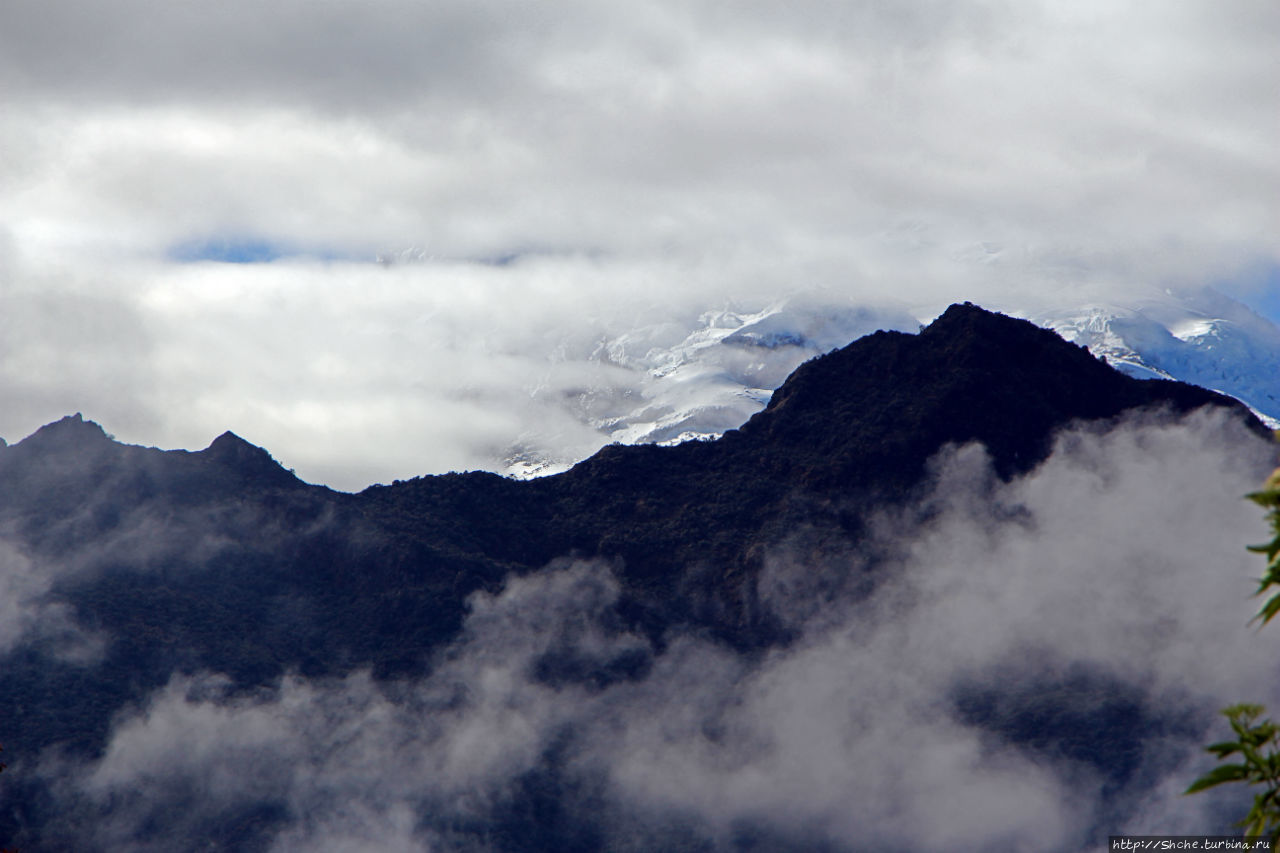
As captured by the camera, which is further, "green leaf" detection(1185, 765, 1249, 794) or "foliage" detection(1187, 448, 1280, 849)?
"green leaf" detection(1185, 765, 1249, 794)

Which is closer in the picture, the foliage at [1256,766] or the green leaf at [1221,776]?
the green leaf at [1221,776]

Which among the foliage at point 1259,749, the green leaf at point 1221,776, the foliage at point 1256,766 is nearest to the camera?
the foliage at point 1259,749

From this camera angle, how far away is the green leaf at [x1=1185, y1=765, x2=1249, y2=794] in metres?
30.3

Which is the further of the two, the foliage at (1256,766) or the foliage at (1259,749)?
the foliage at (1256,766)

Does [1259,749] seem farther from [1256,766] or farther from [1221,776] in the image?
[1221,776]

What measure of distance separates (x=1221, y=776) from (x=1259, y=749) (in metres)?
2.45

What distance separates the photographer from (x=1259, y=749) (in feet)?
108

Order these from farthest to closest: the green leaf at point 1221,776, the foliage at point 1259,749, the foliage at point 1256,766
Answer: the foliage at point 1256,766 < the green leaf at point 1221,776 < the foliage at point 1259,749

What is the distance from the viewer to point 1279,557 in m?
31.5

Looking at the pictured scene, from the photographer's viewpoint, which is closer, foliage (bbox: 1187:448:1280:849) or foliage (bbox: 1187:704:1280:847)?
foliage (bbox: 1187:448:1280:849)

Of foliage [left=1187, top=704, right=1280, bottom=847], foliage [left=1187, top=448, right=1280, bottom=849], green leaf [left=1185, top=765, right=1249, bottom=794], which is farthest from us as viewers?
foliage [left=1187, top=704, right=1280, bottom=847]

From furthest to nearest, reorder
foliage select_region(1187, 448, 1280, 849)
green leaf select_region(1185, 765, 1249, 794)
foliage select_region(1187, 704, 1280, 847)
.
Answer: foliage select_region(1187, 704, 1280, 847) → green leaf select_region(1185, 765, 1249, 794) → foliage select_region(1187, 448, 1280, 849)

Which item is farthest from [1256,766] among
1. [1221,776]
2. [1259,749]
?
[1221,776]

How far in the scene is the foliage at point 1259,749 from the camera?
30094 millimetres
